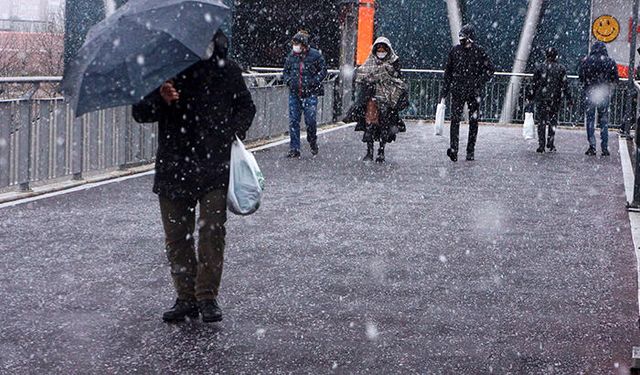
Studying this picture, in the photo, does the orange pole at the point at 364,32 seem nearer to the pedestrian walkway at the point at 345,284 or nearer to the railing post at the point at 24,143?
the pedestrian walkway at the point at 345,284

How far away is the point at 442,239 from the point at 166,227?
3678 millimetres

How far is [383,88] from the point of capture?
15.5m

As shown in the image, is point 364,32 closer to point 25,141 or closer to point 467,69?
point 467,69

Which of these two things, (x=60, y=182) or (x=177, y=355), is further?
(x=60, y=182)

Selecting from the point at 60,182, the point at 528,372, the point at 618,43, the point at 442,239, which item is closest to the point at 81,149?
the point at 60,182

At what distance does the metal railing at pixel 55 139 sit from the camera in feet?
36.2

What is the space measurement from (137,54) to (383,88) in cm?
1030

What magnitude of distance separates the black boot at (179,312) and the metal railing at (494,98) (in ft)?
65.9

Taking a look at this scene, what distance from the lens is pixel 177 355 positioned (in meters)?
5.41

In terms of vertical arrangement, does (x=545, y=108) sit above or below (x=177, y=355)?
above

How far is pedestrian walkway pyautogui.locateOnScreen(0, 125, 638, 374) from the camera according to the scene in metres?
5.48

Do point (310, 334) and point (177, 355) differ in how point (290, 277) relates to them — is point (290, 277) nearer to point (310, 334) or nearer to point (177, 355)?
point (310, 334)

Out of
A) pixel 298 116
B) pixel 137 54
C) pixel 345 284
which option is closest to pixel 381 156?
pixel 298 116

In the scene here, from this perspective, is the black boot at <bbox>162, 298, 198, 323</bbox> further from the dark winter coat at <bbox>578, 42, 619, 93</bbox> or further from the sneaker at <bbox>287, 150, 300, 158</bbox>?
the dark winter coat at <bbox>578, 42, 619, 93</bbox>
